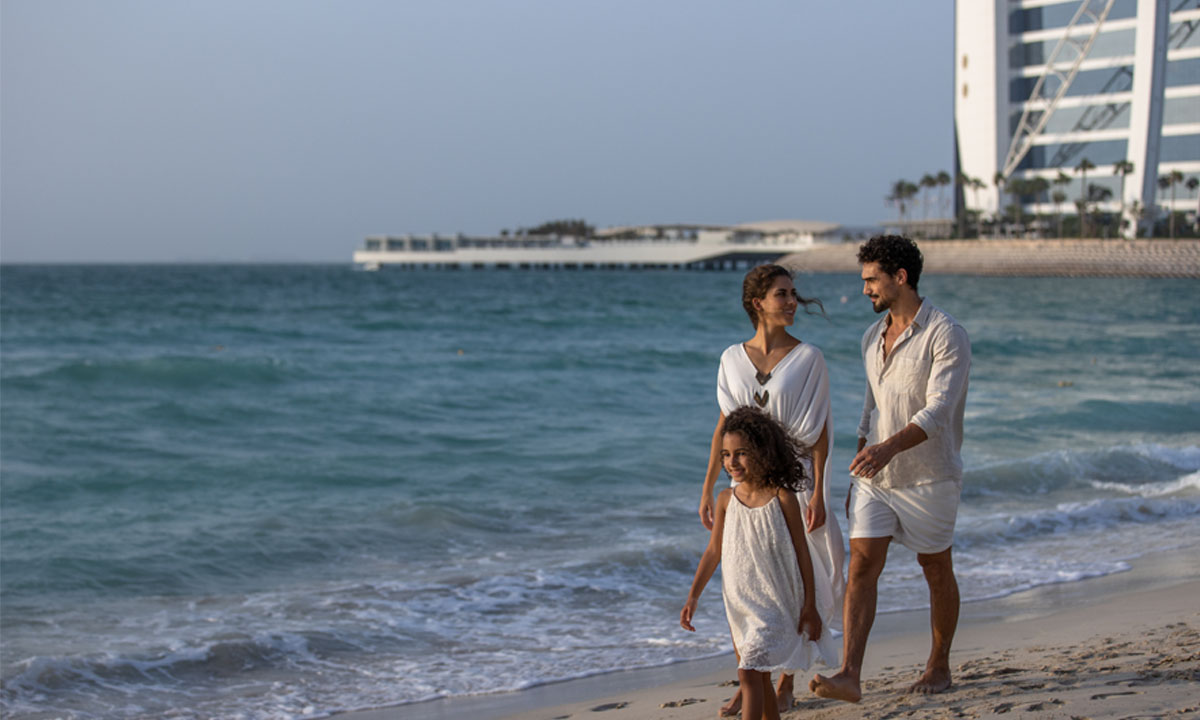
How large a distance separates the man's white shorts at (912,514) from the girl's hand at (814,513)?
0.39 metres

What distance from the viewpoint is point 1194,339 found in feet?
87.7

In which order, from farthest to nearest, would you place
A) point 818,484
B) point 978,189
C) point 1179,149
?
point 978,189, point 1179,149, point 818,484

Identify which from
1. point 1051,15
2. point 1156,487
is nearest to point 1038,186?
point 1051,15

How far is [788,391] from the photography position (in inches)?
149

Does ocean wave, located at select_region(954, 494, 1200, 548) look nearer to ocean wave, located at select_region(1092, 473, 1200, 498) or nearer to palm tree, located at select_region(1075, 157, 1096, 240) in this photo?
ocean wave, located at select_region(1092, 473, 1200, 498)

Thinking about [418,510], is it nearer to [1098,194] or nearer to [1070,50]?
[1098,194]

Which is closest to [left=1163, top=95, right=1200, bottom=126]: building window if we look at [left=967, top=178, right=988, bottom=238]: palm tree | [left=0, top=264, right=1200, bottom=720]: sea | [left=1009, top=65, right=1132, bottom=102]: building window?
[left=1009, top=65, right=1132, bottom=102]: building window

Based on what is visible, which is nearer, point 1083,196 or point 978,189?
point 1083,196

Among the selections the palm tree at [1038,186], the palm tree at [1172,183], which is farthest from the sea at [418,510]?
the palm tree at [1038,186]

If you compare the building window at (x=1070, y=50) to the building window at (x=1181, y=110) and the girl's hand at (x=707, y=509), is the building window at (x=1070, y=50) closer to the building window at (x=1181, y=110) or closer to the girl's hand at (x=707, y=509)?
the building window at (x=1181, y=110)

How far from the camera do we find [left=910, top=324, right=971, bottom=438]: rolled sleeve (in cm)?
387

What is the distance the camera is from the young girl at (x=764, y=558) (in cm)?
340

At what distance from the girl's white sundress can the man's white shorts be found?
0.70 meters

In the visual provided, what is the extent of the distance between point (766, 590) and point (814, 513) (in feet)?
1.28
